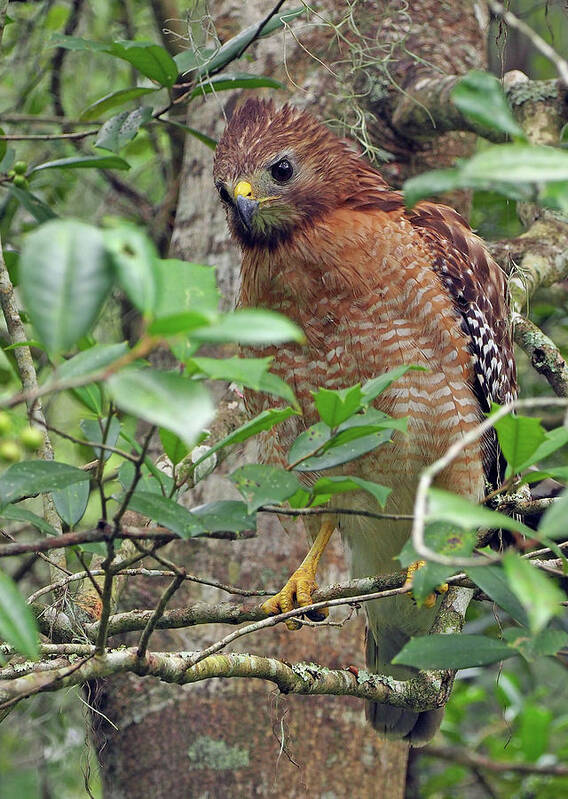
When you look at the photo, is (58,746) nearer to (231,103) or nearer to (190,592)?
(190,592)

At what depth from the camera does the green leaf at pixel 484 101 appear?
4.58 ft

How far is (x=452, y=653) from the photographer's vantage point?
6.23ft

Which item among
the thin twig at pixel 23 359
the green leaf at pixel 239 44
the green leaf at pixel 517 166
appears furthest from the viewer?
the green leaf at pixel 239 44

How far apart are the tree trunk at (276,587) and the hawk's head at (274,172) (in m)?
0.16

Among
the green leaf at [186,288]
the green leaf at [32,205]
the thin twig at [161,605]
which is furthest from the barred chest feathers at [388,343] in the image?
the green leaf at [186,288]

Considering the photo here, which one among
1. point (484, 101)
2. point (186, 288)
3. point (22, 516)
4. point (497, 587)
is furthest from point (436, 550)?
point (22, 516)

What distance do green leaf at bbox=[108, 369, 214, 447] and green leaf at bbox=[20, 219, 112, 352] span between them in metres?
0.09

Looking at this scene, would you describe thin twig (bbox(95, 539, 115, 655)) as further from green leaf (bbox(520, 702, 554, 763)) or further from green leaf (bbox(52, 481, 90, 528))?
green leaf (bbox(520, 702, 554, 763))

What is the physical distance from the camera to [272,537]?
4.02 metres

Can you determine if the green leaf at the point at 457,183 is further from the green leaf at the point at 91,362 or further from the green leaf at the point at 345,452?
the green leaf at the point at 345,452

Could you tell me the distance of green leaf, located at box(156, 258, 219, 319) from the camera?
1.37 m

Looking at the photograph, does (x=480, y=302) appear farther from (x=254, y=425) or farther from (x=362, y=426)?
(x=254, y=425)

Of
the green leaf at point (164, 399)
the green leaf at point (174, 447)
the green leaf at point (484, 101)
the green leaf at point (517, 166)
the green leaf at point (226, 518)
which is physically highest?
the green leaf at point (484, 101)

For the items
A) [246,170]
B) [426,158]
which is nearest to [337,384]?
[246,170]
